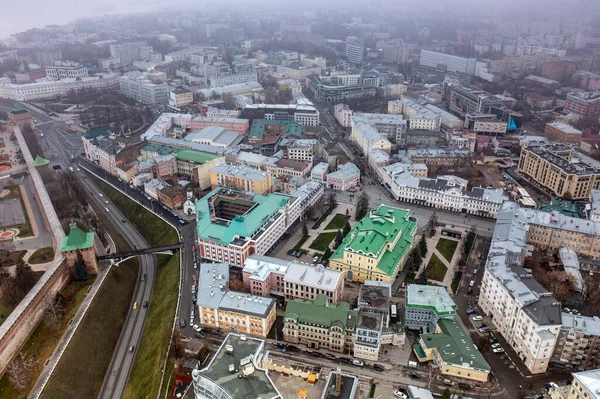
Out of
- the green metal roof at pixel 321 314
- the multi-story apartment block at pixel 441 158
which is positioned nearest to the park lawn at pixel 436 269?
the green metal roof at pixel 321 314

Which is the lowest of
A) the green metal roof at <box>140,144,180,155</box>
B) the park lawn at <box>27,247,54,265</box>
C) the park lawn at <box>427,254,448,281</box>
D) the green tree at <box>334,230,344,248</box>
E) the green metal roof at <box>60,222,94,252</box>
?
the park lawn at <box>427,254,448,281</box>

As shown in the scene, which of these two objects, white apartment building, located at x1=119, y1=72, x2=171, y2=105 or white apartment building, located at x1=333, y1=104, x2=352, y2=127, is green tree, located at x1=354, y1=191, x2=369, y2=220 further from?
white apartment building, located at x1=119, y1=72, x2=171, y2=105

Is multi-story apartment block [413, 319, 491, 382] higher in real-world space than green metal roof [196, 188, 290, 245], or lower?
lower

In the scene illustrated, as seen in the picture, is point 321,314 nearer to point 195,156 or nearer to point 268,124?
point 195,156

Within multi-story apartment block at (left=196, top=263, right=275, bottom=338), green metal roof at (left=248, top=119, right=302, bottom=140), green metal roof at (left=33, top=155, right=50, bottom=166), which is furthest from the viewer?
green metal roof at (left=248, top=119, right=302, bottom=140)

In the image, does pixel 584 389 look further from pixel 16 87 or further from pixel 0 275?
pixel 16 87

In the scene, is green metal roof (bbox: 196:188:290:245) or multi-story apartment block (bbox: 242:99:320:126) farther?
multi-story apartment block (bbox: 242:99:320:126)

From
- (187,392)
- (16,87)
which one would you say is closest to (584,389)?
(187,392)

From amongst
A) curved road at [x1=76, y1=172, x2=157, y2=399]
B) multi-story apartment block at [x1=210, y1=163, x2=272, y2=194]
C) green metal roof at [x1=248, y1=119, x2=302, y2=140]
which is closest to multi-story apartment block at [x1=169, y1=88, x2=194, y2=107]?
green metal roof at [x1=248, y1=119, x2=302, y2=140]

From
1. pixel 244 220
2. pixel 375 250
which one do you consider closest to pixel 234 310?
pixel 244 220
